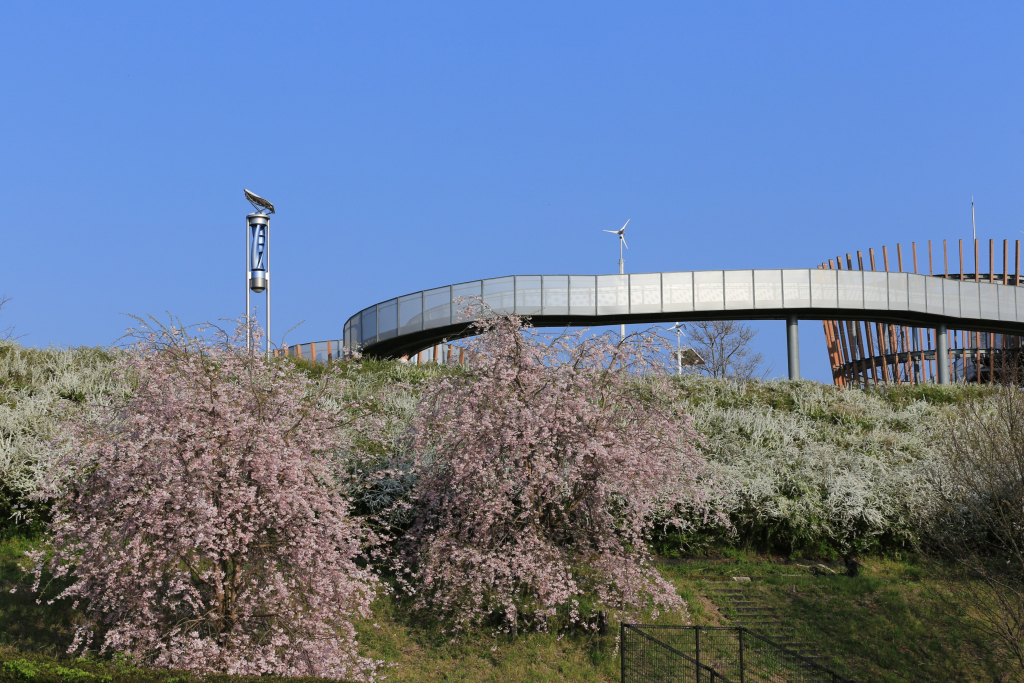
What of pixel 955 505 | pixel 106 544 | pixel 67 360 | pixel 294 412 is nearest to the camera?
pixel 106 544

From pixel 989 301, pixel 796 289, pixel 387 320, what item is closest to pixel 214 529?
pixel 387 320

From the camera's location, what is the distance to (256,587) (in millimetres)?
10250

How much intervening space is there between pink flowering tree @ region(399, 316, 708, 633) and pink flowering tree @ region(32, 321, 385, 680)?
7.49 feet

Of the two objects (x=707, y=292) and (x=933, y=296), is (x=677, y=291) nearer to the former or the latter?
(x=707, y=292)

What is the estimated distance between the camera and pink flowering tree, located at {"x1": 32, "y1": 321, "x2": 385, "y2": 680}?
952cm

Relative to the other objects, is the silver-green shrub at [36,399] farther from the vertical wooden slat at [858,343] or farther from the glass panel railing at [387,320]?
the vertical wooden slat at [858,343]

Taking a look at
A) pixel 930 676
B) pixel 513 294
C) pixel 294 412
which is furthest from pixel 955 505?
pixel 513 294

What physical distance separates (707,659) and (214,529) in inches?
313

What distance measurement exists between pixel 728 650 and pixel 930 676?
131 inches

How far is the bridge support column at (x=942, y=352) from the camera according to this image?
34000 mm

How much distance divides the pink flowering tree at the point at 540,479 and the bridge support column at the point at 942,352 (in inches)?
971

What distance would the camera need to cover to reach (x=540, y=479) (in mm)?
12586

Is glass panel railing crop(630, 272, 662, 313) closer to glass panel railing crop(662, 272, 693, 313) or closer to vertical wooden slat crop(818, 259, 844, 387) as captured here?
glass panel railing crop(662, 272, 693, 313)

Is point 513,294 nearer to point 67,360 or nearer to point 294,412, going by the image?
point 67,360
